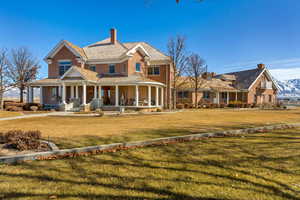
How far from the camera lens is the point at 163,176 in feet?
12.4

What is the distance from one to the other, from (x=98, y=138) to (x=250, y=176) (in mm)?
5242

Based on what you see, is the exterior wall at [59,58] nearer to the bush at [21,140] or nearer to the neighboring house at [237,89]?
the neighboring house at [237,89]

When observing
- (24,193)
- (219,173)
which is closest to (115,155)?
(24,193)

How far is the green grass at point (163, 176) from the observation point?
3.10 metres

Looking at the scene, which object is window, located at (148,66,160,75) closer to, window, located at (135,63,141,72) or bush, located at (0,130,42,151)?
window, located at (135,63,141,72)

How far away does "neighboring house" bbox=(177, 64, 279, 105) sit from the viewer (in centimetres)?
3169

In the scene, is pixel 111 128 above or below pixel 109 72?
below

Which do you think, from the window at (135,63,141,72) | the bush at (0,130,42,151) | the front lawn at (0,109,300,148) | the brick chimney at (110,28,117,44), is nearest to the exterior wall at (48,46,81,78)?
the brick chimney at (110,28,117,44)

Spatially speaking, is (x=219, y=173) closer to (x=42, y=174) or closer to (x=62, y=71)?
(x=42, y=174)

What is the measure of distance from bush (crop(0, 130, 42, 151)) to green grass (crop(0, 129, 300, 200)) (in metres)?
1.17

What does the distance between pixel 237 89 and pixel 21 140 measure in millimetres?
36243

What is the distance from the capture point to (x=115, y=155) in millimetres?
5133

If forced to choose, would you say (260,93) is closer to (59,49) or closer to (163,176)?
(59,49)

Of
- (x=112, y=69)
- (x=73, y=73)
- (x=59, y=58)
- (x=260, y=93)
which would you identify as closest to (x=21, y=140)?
(x=73, y=73)
